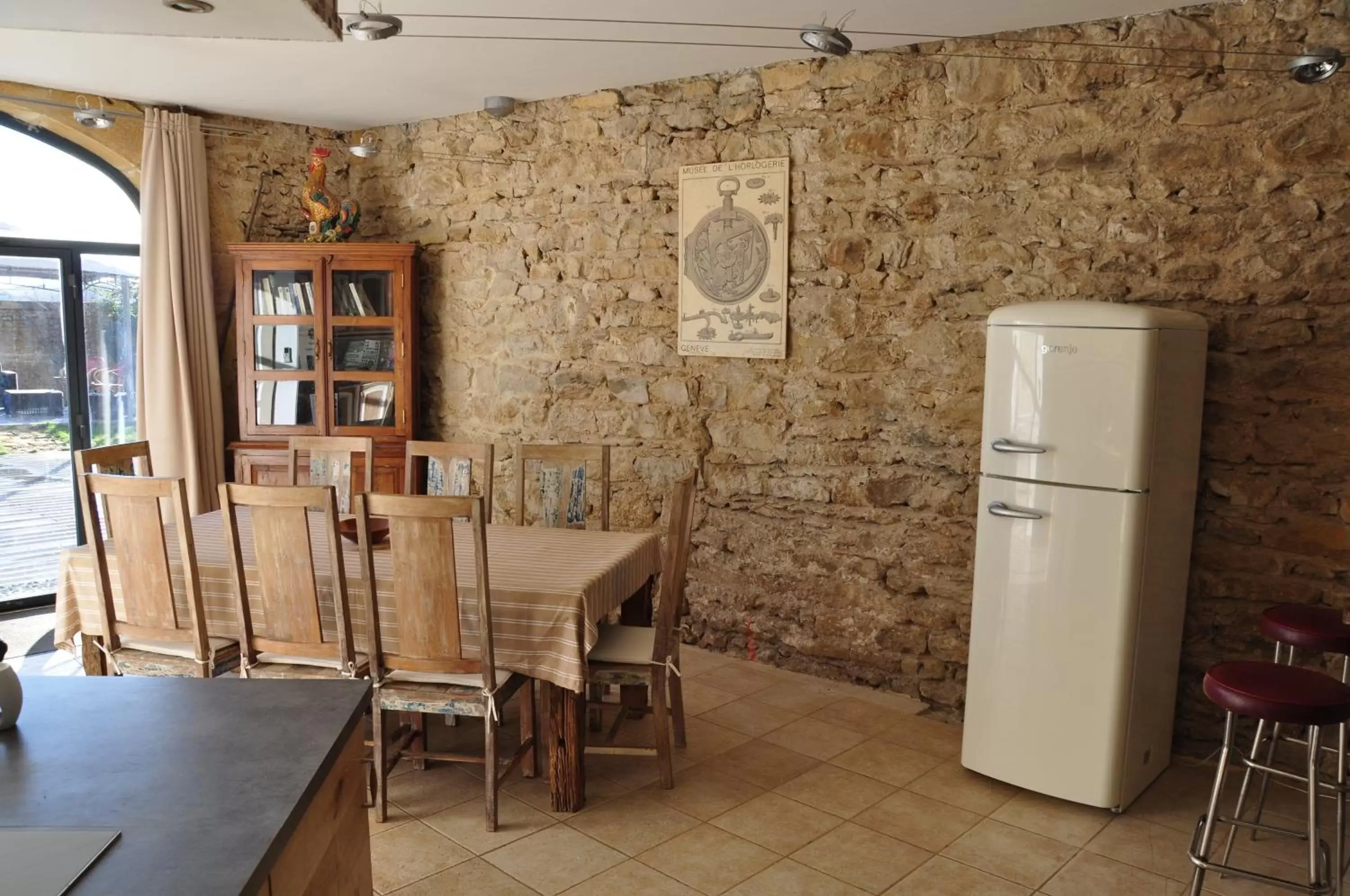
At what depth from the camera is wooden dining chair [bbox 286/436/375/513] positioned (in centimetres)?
406

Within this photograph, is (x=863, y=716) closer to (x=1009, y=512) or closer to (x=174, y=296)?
(x=1009, y=512)

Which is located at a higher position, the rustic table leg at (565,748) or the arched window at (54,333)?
the arched window at (54,333)

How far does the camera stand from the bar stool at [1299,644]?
245 cm

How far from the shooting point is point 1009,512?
9.94 feet

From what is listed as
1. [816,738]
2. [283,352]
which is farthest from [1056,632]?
[283,352]

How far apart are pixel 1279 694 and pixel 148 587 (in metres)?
3.15

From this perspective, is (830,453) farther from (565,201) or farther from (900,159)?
(565,201)

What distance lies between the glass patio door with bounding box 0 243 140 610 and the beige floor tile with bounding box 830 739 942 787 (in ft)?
14.2

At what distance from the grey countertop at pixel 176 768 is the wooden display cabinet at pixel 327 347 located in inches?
141

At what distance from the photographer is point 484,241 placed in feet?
17.0

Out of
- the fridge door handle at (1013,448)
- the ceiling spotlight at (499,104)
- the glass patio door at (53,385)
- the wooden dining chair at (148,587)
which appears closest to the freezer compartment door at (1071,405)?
the fridge door handle at (1013,448)

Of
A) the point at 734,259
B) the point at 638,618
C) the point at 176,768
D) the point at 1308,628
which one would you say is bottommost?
the point at 638,618

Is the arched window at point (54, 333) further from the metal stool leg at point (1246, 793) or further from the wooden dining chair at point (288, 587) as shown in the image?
the metal stool leg at point (1246, 793)

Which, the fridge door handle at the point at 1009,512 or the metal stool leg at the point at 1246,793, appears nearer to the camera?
the metal stool leg at the point at 1246,793
